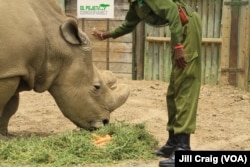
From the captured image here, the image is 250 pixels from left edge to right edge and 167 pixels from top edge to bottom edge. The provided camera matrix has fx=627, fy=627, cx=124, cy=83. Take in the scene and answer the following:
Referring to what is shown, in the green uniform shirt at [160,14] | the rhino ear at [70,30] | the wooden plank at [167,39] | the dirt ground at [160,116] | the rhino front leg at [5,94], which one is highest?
the green uniform shirt at [160,14]

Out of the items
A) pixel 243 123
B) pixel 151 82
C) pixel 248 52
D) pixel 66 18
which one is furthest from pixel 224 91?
pixel 66 18

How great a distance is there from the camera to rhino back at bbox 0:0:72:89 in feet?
18.7

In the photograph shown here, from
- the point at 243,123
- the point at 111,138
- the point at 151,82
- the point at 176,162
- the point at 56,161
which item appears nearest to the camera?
the point at 176,162

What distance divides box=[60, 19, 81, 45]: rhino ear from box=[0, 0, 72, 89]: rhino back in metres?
0.06

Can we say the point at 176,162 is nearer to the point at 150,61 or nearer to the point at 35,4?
the point at 35,4

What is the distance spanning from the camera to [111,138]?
232 inches

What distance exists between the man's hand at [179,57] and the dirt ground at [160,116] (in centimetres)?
91

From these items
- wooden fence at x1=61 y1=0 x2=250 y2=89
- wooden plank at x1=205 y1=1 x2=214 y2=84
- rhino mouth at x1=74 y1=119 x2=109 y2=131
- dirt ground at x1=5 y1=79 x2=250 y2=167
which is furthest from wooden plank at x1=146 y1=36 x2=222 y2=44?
rhino mouth at x1=74 y1=119 x2=109 y2=131

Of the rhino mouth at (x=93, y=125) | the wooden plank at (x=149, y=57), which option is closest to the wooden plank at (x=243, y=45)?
the wooden plank at (x=149, y=57)

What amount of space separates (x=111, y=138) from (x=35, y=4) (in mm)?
1544

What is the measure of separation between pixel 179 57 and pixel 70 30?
1549 mm

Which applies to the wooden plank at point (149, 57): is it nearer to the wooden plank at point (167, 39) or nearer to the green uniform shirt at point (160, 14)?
the wooden plank at point (167, 39)

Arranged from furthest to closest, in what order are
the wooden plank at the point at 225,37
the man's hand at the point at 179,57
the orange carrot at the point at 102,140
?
the wooden plank at the point at 225,37, the orange carrot at the point at 102,140, the man's hand at the point at 179,57

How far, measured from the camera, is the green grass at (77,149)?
212 inches
